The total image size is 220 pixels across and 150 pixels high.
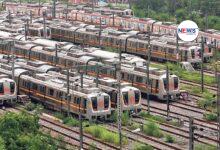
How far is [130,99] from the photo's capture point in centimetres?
3756

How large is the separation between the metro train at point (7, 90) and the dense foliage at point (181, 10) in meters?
43.7

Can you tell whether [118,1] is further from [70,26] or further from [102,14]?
[70,26]

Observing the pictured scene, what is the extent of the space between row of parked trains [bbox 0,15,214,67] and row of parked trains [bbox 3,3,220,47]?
3499mm

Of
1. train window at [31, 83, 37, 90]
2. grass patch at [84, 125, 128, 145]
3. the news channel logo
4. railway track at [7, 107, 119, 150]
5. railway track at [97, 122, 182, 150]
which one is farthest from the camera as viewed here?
the news channel logo

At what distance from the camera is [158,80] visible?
4131 cm

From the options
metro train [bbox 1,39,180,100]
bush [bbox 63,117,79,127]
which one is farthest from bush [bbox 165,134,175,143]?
metro train [bbox 1,39,180,100]

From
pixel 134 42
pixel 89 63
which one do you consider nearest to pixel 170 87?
pixel 89 63

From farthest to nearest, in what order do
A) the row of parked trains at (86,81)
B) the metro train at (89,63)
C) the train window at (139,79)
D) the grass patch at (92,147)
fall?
the train window at (139,79) < the metro train at (89,63) < the row of parked trains at (86,81) < the grass patch at (92,147)

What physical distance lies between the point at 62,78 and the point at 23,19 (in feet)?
135

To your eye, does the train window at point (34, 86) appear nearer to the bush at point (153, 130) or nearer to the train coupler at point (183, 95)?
the bush at point (153, 130)

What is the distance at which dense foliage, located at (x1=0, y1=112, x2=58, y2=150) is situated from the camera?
2548 centimetres

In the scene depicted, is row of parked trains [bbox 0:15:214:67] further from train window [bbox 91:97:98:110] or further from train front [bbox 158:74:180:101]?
train window [bbox 91:97:98:110]

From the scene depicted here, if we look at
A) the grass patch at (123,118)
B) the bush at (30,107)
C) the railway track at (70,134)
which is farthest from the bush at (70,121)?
the bush at (30,107)

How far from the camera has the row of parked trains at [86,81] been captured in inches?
1414
